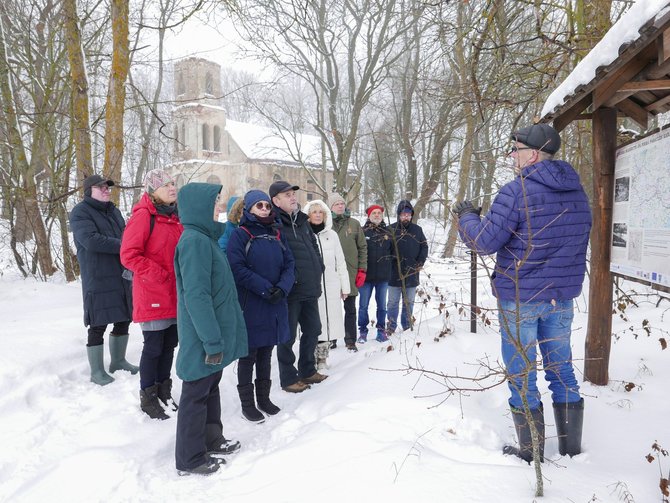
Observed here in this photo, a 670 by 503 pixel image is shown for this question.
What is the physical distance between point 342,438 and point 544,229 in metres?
1.82

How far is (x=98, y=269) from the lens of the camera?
158 inches

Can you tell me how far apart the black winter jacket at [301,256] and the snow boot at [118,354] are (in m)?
1.78

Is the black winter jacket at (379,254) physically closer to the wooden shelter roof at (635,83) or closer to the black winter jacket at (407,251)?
the black winter jacket at (407,251)

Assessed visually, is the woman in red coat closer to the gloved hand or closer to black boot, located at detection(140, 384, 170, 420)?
black boot, located at detection(140, 384, 170, 420)

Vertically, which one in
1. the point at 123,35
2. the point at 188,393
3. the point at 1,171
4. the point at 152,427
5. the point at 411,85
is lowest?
the point at 152,427

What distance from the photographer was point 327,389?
4.18 m

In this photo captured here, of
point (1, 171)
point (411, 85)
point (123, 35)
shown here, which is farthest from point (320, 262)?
point (411, 85)

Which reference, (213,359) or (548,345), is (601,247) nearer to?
(548,345)

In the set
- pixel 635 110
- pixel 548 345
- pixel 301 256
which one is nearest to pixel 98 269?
pixel 301 256

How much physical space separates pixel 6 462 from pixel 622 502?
368cm

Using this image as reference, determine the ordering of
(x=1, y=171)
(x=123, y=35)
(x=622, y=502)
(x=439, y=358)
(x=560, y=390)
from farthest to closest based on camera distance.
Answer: (x=1, y=171)
(x=123, y=35)
(x=439, y=358)
(x=560, y=390)
(x=622, y=502)

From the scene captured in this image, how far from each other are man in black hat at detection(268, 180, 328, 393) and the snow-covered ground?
243 millimetres

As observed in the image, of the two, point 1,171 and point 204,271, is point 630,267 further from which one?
point 1,171

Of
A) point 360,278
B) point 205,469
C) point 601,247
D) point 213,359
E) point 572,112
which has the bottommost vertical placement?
point 205,469
